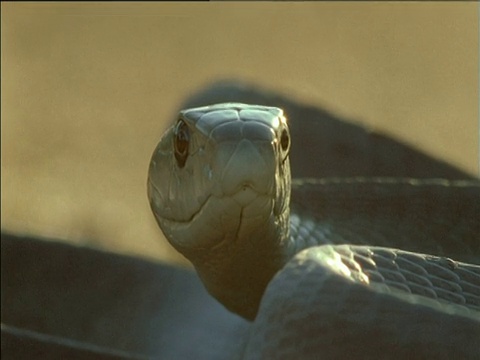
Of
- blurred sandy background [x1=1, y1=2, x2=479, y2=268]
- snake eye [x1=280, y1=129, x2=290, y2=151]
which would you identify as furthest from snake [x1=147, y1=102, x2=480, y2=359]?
blurred sandy background [x1=1, y1=2, x2=479, y2=268]

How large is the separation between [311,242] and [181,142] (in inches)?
8.3

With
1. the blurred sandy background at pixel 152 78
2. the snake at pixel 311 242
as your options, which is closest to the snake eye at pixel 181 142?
the snake at pixel 311 242

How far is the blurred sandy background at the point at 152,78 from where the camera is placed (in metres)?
2.51

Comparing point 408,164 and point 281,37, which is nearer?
point 408,164

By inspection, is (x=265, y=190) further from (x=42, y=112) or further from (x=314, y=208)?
(x=42, y=112)

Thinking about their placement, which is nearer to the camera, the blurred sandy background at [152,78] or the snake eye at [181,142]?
the snake eye at [181,142]

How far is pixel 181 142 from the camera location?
953 mm

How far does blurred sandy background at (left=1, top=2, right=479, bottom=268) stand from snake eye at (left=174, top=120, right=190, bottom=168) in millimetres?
1216

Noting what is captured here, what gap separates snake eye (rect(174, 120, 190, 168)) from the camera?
0.94 m

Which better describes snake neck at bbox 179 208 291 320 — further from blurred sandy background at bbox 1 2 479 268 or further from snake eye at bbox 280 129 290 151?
blurred sandy background at bbox 1 2 479 268

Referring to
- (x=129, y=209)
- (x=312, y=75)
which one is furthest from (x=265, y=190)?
(x=312, y=75)

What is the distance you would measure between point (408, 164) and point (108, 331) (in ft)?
1.60

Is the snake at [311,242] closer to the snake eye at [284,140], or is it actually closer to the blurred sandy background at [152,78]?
the snake eye at [284,140]

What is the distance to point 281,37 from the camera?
3.42 meters
